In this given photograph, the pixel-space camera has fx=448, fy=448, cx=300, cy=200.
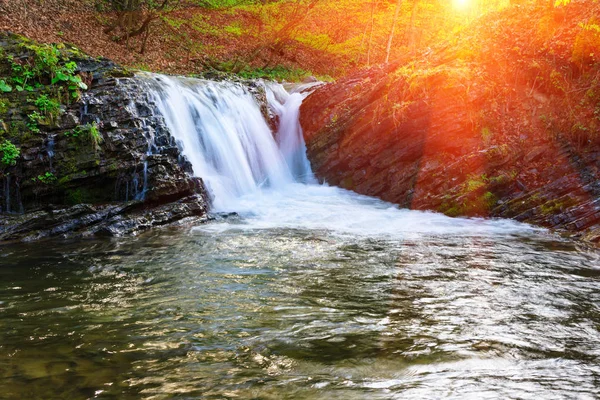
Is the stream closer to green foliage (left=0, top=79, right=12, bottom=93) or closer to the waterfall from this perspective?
the waterfall

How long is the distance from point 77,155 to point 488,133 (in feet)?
31.7

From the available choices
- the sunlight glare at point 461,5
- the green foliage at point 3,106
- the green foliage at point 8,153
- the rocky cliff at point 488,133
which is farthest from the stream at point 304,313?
the sunlight glare at point 461,5

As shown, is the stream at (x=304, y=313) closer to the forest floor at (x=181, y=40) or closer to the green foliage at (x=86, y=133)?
the green foliage at (x=86, y=133)

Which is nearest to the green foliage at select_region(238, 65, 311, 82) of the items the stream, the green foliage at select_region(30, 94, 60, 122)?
the green foliage at select_region(30, 94, 60, 122)

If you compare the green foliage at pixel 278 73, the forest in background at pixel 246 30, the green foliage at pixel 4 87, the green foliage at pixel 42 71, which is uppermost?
the forest in background at pixel 246 30

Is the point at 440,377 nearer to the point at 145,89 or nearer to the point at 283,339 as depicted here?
the point at 283,339

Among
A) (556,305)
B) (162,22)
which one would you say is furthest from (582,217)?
(162,22)

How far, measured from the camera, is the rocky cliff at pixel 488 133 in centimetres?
1022

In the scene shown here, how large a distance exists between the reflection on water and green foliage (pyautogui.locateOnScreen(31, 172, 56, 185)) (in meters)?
1.77

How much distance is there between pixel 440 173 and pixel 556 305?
269 inches

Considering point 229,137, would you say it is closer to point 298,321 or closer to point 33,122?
point 33,122

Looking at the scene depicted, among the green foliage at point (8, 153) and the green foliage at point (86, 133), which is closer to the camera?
the green foliage at point (8, 153)

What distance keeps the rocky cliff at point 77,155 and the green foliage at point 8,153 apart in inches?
0.6

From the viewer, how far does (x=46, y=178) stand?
8898 mm
